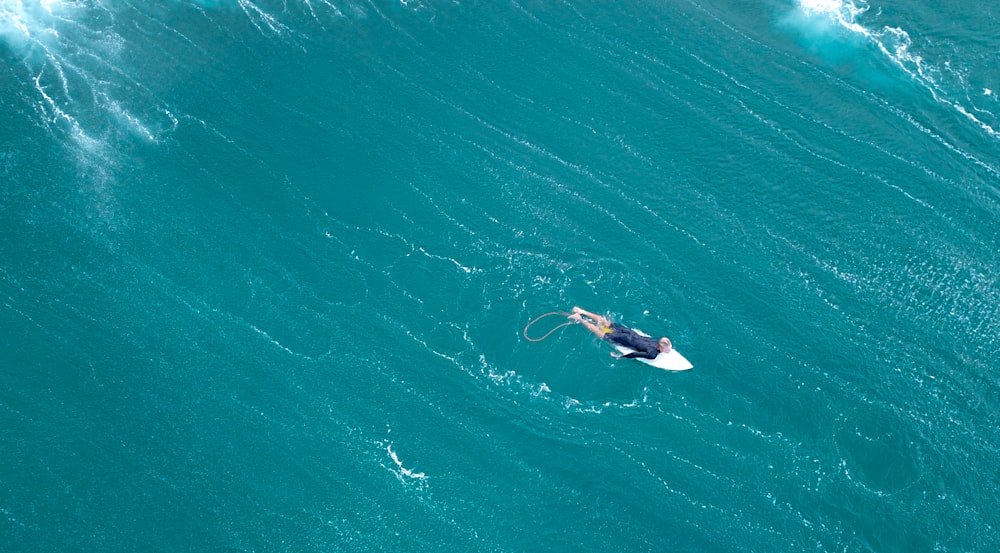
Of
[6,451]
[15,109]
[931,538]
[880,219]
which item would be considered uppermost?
[880,219]

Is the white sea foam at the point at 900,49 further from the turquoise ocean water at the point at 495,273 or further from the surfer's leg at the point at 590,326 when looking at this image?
the surfer's leg at the point at 590,326

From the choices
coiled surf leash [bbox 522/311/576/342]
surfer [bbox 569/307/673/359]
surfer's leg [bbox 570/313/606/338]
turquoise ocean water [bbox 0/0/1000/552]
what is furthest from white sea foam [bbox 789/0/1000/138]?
coiled surf leash [bbox 522/311/576/342]

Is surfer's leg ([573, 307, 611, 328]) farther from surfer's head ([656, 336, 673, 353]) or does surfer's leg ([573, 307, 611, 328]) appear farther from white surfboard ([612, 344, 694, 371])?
surfer's head ([656, 336, 673, 353])

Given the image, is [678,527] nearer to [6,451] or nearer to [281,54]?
[6,451]

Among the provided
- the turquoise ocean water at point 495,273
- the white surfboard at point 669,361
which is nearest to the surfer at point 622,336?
the white surfboard at point 669,361

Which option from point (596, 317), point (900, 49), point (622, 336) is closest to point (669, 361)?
point (622, 336)

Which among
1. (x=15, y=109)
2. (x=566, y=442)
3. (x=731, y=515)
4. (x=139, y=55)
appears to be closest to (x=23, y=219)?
(x=15, y=109)
